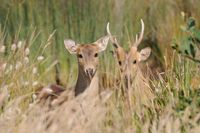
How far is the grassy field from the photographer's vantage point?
7703mm

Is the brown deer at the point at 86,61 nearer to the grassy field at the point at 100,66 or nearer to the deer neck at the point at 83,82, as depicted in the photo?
the deer neck at the point at 83,82

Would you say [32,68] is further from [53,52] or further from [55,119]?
[55,119]

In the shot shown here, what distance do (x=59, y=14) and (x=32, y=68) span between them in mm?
1778

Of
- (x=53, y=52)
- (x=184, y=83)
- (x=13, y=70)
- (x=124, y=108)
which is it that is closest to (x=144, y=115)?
(x=124, y=108)

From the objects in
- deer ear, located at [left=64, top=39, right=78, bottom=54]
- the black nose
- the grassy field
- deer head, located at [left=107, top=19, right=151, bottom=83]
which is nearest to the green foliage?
the grassy field

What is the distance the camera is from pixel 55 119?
25.1ft

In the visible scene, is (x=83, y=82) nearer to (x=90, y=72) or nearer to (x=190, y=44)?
(x=90, y=72)

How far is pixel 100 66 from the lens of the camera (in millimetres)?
11516

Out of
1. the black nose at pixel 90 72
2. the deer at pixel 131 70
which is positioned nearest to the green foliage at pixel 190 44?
the deer at pixel 131 70

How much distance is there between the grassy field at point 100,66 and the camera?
7.70m

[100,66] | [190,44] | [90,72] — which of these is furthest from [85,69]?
[190,44]

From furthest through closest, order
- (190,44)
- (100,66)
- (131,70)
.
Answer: (100,66)
(131,70)
(190,44)

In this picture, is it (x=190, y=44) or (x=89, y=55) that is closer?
(x=190, y=44)

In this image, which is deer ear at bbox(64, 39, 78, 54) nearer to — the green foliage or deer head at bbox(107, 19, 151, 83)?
deer head at bbox(107, 19, 151, 83)
